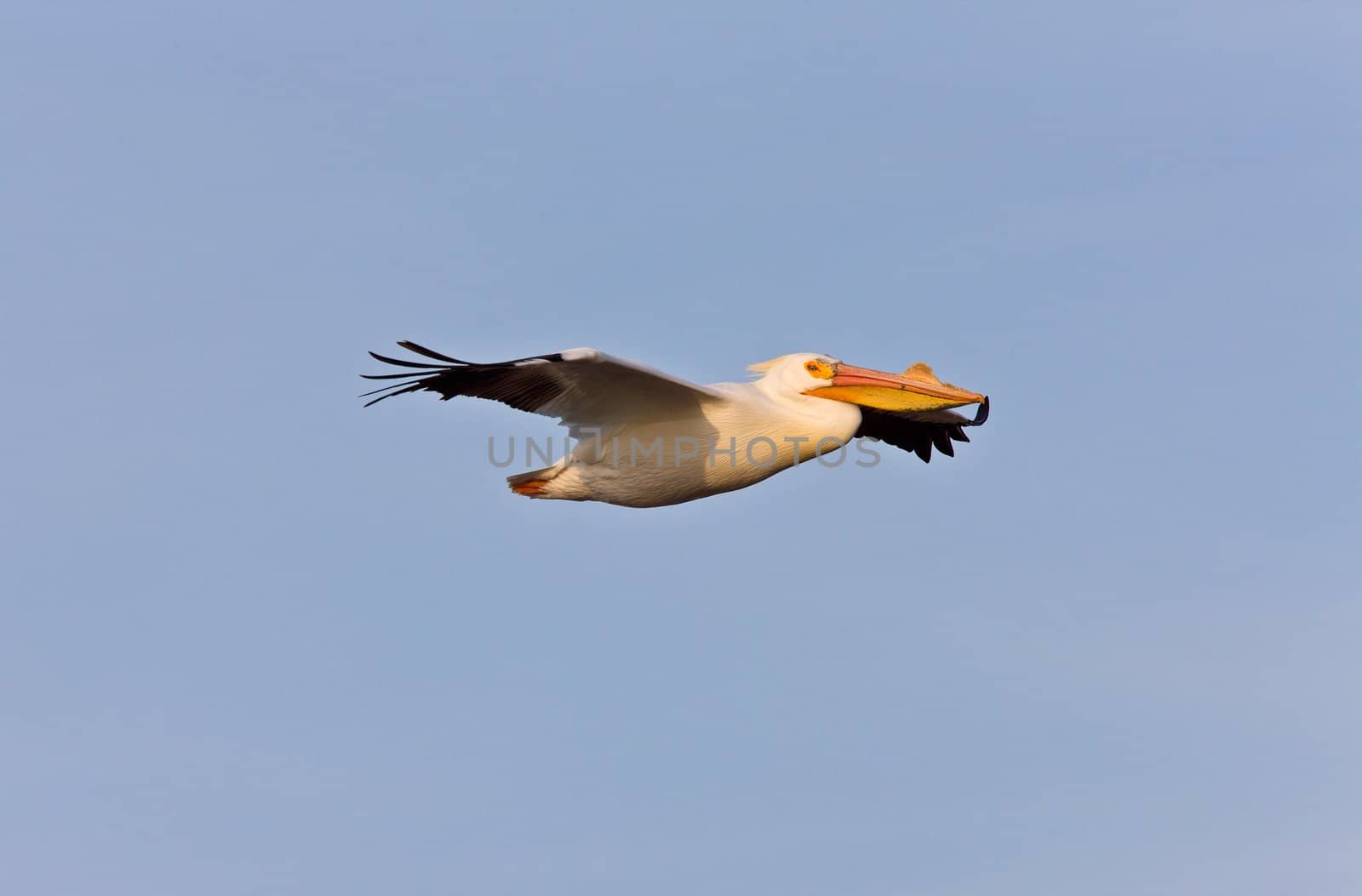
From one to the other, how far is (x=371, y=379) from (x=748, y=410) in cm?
230

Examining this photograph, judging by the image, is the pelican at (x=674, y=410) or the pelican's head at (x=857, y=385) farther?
the pelican's head at (x=857, y=385)

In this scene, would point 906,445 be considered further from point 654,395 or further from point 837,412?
point 654,395

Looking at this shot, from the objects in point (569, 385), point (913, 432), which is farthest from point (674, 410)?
point (913, 432)

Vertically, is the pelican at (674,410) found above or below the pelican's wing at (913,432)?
below

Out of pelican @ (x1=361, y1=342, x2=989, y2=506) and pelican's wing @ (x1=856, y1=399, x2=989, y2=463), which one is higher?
pelican's wing @ (x1=856, y1=399, x2=989, y2=463)

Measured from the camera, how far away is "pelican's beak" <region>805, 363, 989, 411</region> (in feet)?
37.6

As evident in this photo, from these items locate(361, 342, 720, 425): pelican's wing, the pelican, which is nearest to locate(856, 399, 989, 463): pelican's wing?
the pelican

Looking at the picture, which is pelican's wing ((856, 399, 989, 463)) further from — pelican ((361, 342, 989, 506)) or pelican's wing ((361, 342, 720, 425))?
pelican's wing ((361, 342, 720, 425))

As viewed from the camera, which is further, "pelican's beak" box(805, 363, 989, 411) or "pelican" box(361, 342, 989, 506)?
"pelican's beak" box(805, 363, 989, 411)

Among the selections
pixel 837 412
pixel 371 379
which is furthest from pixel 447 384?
pixel 837 412

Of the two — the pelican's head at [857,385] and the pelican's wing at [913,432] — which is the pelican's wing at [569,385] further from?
the pelican's wing at [913,432]

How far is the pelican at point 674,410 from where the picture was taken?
1034cm

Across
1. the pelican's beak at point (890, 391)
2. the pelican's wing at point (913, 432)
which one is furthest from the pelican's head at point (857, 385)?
the pelican's wing at point (913, 432)

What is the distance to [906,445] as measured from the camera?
12898 mm
